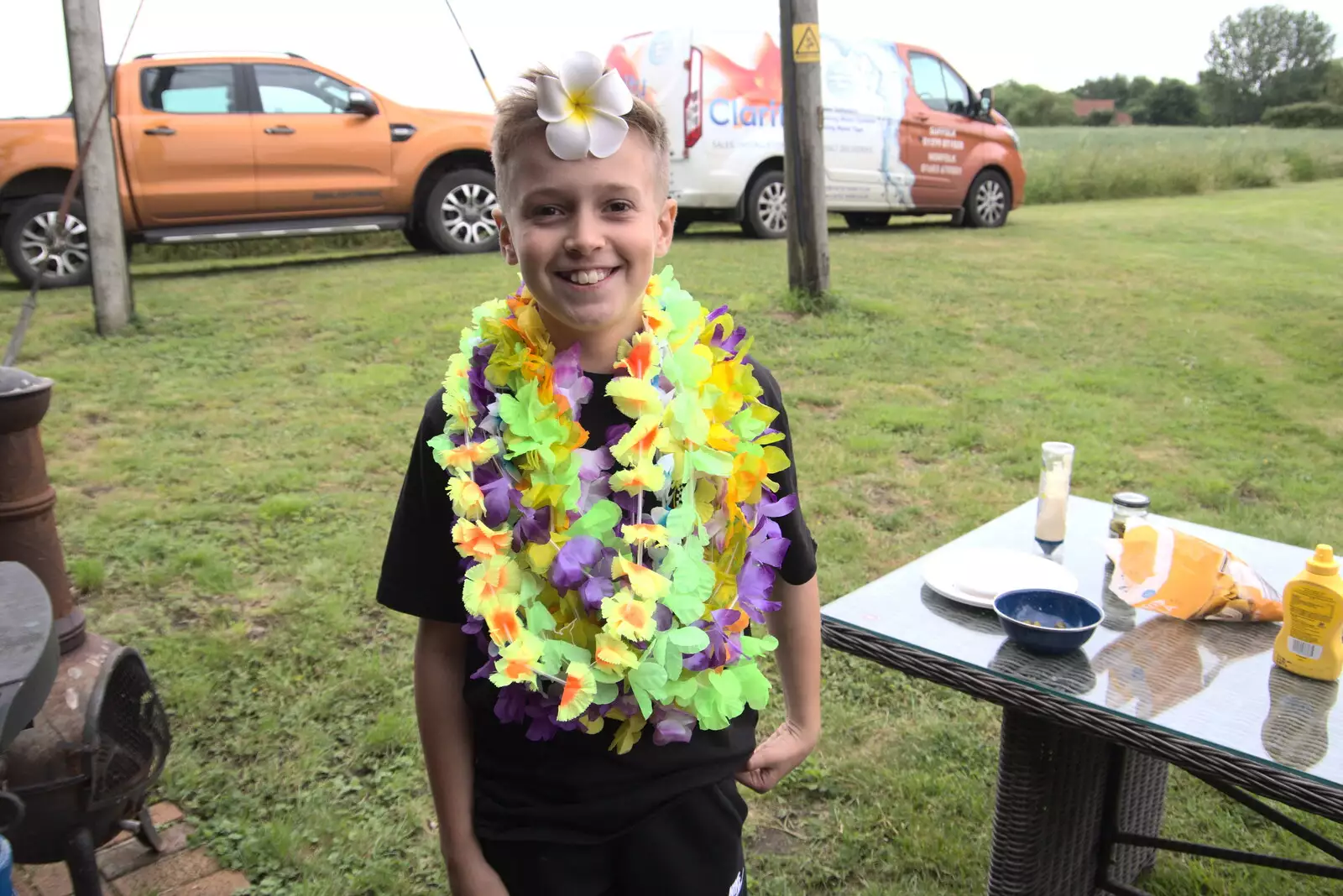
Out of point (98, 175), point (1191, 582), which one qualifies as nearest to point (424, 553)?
point (1191, 582)

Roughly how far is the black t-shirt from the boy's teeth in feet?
0.48

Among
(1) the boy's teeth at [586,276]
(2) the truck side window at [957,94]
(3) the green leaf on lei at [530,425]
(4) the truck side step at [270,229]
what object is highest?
(2) the truck side window at [957,94]

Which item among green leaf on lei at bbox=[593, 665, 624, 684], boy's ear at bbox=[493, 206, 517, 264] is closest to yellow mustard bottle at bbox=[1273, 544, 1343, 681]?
green leaf on lei at bbox=[593, 665, 624, 684]

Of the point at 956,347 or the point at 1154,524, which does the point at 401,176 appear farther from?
the point at 1154,524

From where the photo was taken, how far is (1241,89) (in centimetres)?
5056

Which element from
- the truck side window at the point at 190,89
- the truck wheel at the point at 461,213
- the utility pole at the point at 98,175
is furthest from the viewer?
the truck wheel at the point at 461,213

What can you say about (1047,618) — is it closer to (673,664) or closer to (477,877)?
(673,664)

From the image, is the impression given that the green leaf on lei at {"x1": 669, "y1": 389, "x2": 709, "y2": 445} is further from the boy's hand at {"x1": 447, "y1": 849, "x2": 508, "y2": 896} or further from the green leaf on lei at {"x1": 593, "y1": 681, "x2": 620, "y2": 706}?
the boy's hand at {"x1": 447, "y1": 849, "x2": 508, "y2": 896}

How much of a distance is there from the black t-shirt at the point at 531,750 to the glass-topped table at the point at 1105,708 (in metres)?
0.52

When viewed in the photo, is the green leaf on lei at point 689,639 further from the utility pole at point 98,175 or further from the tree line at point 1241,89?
the tree line at point 1241,89

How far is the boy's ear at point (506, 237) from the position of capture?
1.42 metres

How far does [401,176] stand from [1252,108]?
50.0 metres

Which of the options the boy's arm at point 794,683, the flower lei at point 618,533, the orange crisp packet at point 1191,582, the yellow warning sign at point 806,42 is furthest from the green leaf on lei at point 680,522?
the yellow warning sign at point 806,42

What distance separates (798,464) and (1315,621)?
9.06 feet
